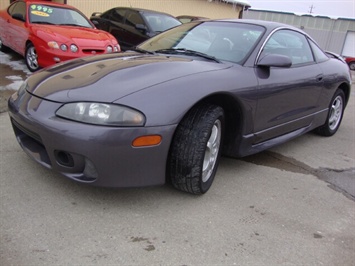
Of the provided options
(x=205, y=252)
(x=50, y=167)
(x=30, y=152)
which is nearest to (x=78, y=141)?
(x=50, y=167)

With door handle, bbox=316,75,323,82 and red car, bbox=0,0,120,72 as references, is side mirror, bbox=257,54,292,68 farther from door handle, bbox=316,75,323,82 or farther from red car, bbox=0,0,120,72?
red car, bbox=0,0,120,72

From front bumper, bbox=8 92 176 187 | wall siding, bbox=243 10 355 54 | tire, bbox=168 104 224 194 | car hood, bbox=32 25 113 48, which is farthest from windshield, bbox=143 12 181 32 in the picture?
wall siding, bbox=243 10 355 54

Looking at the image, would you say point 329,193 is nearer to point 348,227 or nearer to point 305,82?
point 348,227

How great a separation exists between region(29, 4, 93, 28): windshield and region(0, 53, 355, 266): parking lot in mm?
4025

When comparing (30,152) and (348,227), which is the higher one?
(30,152)

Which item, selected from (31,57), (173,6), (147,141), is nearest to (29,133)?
(147,141)

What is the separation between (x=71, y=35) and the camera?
6.21m

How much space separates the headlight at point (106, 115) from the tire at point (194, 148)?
1.29ft

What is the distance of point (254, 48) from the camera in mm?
3295

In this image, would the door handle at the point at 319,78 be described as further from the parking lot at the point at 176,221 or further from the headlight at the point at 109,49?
the headlight at the point at 109,49

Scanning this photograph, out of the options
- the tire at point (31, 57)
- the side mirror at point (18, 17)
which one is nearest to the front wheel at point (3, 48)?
the side mirror at point (18, 17)

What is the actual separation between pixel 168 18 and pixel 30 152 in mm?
7203

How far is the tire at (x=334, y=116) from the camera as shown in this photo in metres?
4.88

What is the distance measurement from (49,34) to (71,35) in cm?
36
